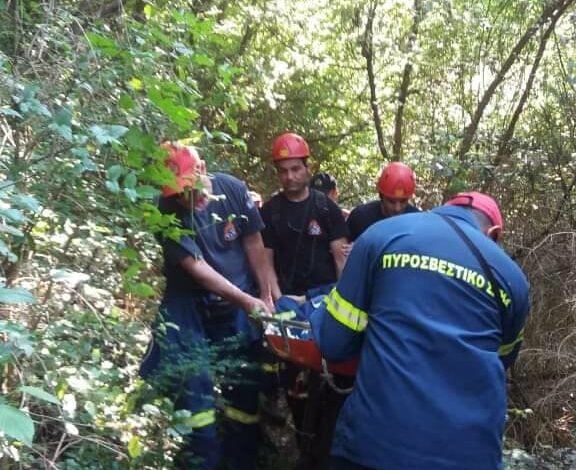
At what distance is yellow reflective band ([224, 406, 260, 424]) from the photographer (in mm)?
4898

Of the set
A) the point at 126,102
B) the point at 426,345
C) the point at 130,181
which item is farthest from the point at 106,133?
the point at 426,345

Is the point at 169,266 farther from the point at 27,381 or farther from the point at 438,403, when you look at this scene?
the point at 438,403

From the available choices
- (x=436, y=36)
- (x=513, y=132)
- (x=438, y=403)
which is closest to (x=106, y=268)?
(x=438, y=403)

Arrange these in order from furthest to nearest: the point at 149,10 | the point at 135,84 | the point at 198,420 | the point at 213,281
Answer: the point at 213,281
the point at 149,10
the point at 198,420
the point at 135,84

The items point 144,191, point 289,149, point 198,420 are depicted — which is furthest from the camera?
point 289,149

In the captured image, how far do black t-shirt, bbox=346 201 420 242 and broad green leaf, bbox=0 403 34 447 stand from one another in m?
4.23

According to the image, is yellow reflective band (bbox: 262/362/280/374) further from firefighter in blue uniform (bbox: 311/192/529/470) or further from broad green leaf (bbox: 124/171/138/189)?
broad green leaf (bbox: 124/171/138/189)

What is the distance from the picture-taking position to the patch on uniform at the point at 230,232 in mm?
4902

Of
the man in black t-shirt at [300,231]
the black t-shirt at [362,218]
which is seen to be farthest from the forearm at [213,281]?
the black t-shirt at [362,218]

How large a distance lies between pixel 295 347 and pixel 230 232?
1.02 meters

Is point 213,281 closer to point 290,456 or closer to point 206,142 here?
point 206,142

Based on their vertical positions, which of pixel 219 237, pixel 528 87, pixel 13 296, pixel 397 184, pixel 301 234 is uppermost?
pixel 528 87

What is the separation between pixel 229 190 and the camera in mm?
4867

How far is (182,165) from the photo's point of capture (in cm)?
392
